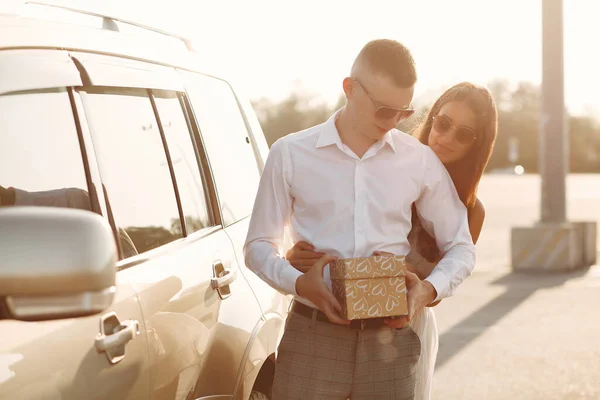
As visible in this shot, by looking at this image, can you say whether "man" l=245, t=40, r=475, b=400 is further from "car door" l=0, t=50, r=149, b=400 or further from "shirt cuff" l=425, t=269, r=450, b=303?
"car door" l=0, t=50, r=149, b=400

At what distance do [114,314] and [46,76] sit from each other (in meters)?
0.64

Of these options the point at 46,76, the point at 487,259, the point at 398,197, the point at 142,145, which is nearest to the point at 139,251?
the point at 142,145

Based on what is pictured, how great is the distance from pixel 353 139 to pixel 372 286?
1.75 feet

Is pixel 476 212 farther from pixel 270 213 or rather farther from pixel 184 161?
pixel 184 161

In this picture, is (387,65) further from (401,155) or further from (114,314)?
(114,314)

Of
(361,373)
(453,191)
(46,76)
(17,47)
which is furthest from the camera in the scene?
(453,191)

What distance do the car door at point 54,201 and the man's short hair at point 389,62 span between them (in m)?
0.92

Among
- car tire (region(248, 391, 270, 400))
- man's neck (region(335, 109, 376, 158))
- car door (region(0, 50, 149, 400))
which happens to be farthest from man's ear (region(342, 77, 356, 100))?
car tire (region(248, 391, 270, 400))

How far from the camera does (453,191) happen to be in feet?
11.3

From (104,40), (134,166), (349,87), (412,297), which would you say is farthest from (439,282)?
(104,40)

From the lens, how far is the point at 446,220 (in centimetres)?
341

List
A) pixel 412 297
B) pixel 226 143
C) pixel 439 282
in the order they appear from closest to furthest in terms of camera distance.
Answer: pixel 412 297 → pixel 439 282 → pixel 226 143

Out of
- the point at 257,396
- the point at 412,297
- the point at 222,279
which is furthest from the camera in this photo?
the point at 257,396

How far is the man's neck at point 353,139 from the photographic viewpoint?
3.25 meters
